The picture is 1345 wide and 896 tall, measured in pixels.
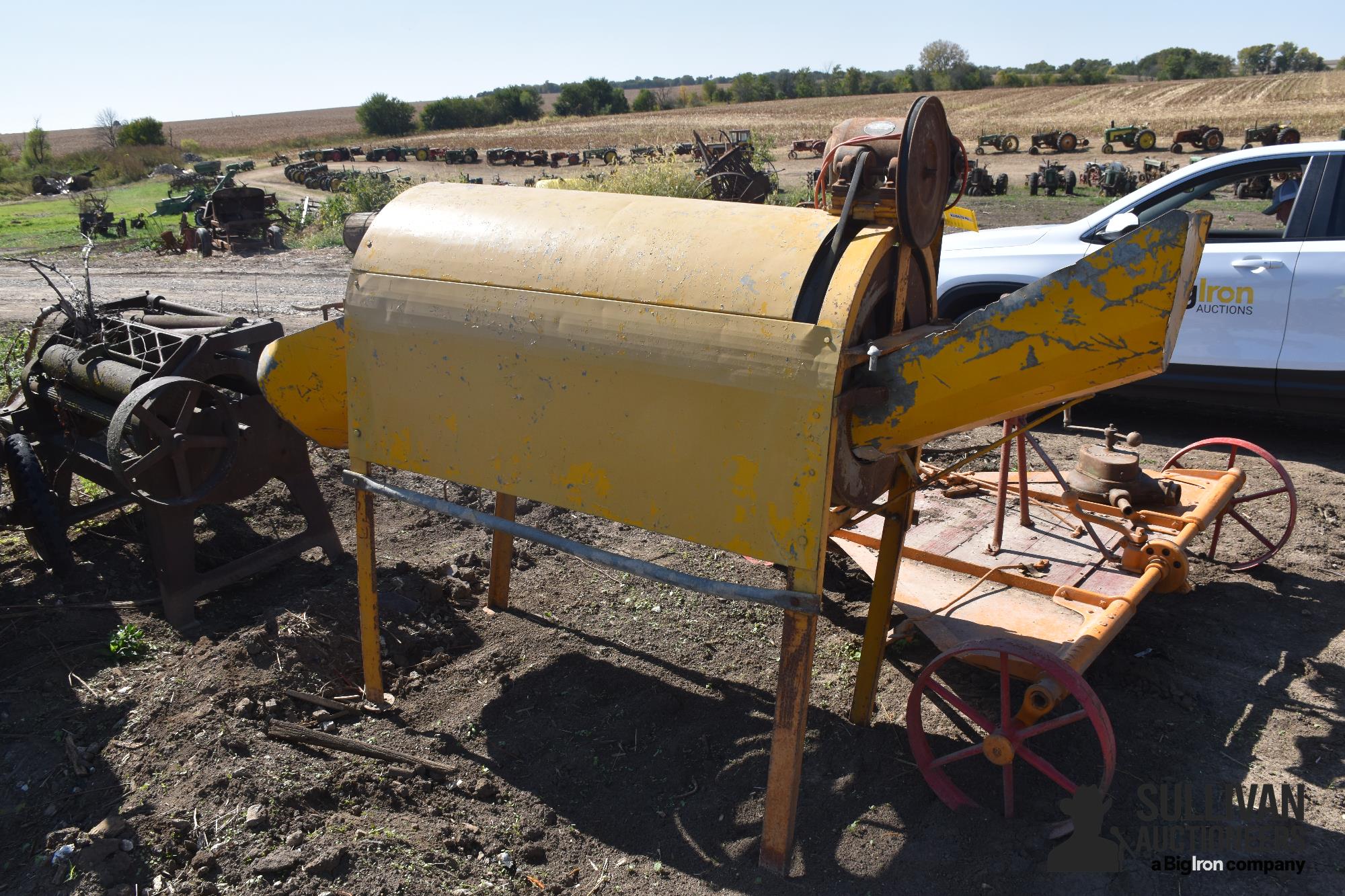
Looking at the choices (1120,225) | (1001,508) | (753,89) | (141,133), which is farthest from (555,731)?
(753,89)

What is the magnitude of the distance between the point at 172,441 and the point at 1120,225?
5.75m

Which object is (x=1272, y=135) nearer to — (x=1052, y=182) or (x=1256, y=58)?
(x=1052, y=182)

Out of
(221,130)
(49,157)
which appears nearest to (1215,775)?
(49,157)

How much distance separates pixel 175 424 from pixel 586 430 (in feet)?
8.26

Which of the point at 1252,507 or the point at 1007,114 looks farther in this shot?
the point at 1007,114

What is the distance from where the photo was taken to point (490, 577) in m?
4.88

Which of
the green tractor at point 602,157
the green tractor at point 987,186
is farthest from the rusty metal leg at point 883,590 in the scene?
the green tractor at point 602,157

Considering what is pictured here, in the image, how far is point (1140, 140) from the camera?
28094 mm

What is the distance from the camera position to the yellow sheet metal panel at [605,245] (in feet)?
9.16

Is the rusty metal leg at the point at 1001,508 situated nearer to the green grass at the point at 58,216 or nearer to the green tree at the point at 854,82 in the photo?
the green grass at the point at 58,216

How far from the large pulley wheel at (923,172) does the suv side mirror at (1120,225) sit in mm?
3635

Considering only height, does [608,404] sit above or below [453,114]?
below

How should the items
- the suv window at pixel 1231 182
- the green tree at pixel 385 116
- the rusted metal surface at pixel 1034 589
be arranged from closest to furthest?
the rusted metal surface at pixel 1034 589
the suv window at pixel 1231 182
the green tree at pixel 385 116

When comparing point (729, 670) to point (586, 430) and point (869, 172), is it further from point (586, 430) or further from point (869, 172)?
point (869, 172)
